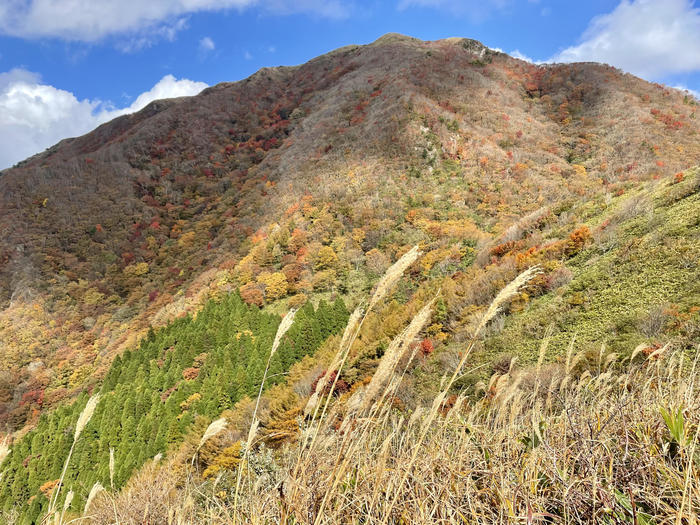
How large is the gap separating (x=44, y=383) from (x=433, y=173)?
51.0 m

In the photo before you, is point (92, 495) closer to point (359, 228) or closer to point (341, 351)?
point (341, 351)

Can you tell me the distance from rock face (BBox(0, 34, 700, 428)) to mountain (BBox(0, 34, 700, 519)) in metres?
0.35

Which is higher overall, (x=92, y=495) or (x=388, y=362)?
(x=388, y=362)

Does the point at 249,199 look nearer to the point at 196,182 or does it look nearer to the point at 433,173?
the point at 196,182

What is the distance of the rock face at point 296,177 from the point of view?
1460 inches

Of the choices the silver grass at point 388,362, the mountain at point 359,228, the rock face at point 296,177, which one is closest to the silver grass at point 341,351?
the silver grass at point 388,362

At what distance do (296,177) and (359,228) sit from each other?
59.9 feet

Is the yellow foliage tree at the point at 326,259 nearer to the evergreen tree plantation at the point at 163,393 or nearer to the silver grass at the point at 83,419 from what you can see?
the evergreen tree plantation at the point at 163,393

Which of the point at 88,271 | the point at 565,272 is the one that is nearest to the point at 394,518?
the point at 565,272

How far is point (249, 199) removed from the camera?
51.6 m

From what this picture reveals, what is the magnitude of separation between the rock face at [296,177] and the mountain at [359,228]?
0.35 metres

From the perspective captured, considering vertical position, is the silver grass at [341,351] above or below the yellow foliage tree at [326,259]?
above

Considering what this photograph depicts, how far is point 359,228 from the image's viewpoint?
35250 mm

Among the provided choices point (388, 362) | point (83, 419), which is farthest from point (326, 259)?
point (388, 362)
